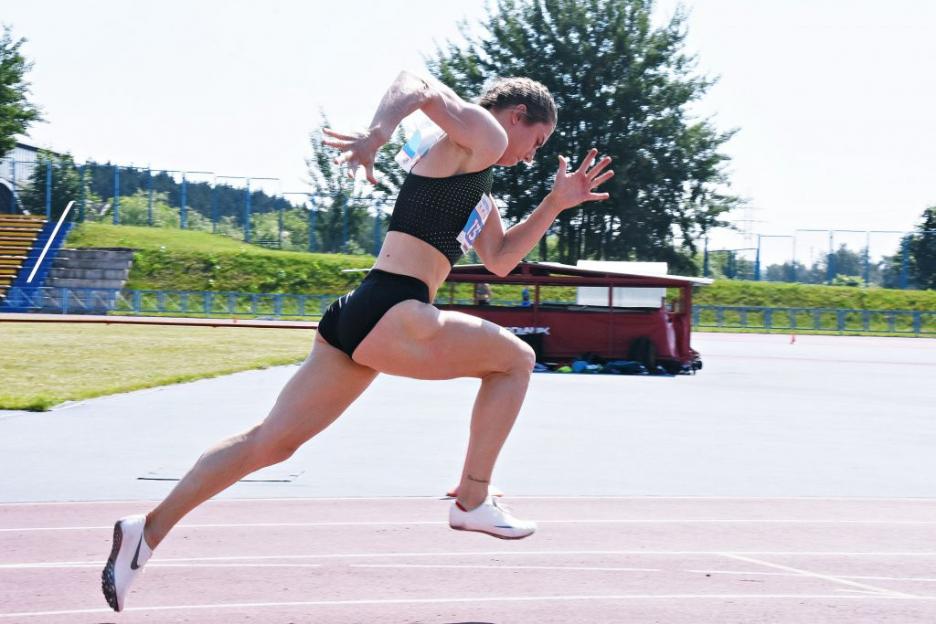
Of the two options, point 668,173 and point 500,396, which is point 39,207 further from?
point 500,396

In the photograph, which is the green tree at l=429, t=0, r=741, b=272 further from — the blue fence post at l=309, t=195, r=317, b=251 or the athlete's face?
the athlete's face

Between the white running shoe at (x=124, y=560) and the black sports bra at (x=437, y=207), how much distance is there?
144 centimetres

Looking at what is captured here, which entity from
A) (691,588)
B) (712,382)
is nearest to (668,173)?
(712,382)

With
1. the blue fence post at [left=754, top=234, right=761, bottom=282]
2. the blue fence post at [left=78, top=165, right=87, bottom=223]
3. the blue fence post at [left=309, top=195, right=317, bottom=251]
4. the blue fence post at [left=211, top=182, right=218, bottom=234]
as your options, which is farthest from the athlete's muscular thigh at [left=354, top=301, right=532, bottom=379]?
the blue fence post at [left=211, top=182, right=218, bottom=234]

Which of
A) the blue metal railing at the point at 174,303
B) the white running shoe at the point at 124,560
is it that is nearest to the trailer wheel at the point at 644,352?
the white running shoe at the point at 124,560

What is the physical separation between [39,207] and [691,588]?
55778mm

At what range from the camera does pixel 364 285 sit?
4.26m

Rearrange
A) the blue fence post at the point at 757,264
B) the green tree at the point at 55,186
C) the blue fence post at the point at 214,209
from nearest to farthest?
1. the green tree at the point at 55,186
2. the blue fence post at the point at 757,264
3. the blue fence post at the point at 214,209

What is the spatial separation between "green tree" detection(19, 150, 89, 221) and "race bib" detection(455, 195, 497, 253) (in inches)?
2146

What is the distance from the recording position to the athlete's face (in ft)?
14.6

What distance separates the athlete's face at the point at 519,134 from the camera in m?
4.45

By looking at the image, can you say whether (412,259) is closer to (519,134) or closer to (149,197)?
(519,134)

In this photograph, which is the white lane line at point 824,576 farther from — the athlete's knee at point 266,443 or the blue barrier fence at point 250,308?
the blue barrier fence at point 250,308

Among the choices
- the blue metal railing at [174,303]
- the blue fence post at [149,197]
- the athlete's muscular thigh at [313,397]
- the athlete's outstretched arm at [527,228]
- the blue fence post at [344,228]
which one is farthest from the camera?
the blue fence post at [344,228]
